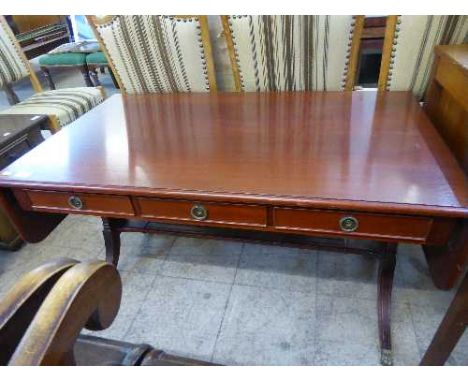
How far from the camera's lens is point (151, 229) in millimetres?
1318

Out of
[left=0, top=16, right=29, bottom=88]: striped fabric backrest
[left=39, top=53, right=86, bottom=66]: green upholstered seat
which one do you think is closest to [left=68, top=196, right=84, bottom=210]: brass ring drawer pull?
[left=0, top=16, right=29, bottom=88]: striped fabric backrest

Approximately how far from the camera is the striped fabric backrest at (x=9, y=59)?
6.70 feet

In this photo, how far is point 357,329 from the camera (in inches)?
46.4

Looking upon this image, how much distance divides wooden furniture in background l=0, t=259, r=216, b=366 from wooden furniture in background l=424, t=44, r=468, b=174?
0.88 meters

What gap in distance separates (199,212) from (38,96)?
1771mm

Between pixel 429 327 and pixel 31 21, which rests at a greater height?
pixel 31 21

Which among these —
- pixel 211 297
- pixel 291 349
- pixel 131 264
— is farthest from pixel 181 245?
pixel 291 349

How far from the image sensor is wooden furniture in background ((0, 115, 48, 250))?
4.72ft

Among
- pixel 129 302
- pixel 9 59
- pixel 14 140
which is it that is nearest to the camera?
pixel 129 302

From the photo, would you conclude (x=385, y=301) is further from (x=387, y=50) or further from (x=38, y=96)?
(x=38, y=96)

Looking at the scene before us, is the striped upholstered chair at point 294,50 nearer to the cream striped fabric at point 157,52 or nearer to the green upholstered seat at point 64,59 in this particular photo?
the cream striped fabric at point 157,52

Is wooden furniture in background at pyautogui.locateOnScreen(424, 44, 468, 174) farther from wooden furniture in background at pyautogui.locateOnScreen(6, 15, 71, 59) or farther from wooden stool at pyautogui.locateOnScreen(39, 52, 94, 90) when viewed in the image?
wooden furniture in background at pyautogui.locateOnScreen(6, 15, 71, 59)

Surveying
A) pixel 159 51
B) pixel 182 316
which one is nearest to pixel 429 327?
pixel 182 316
